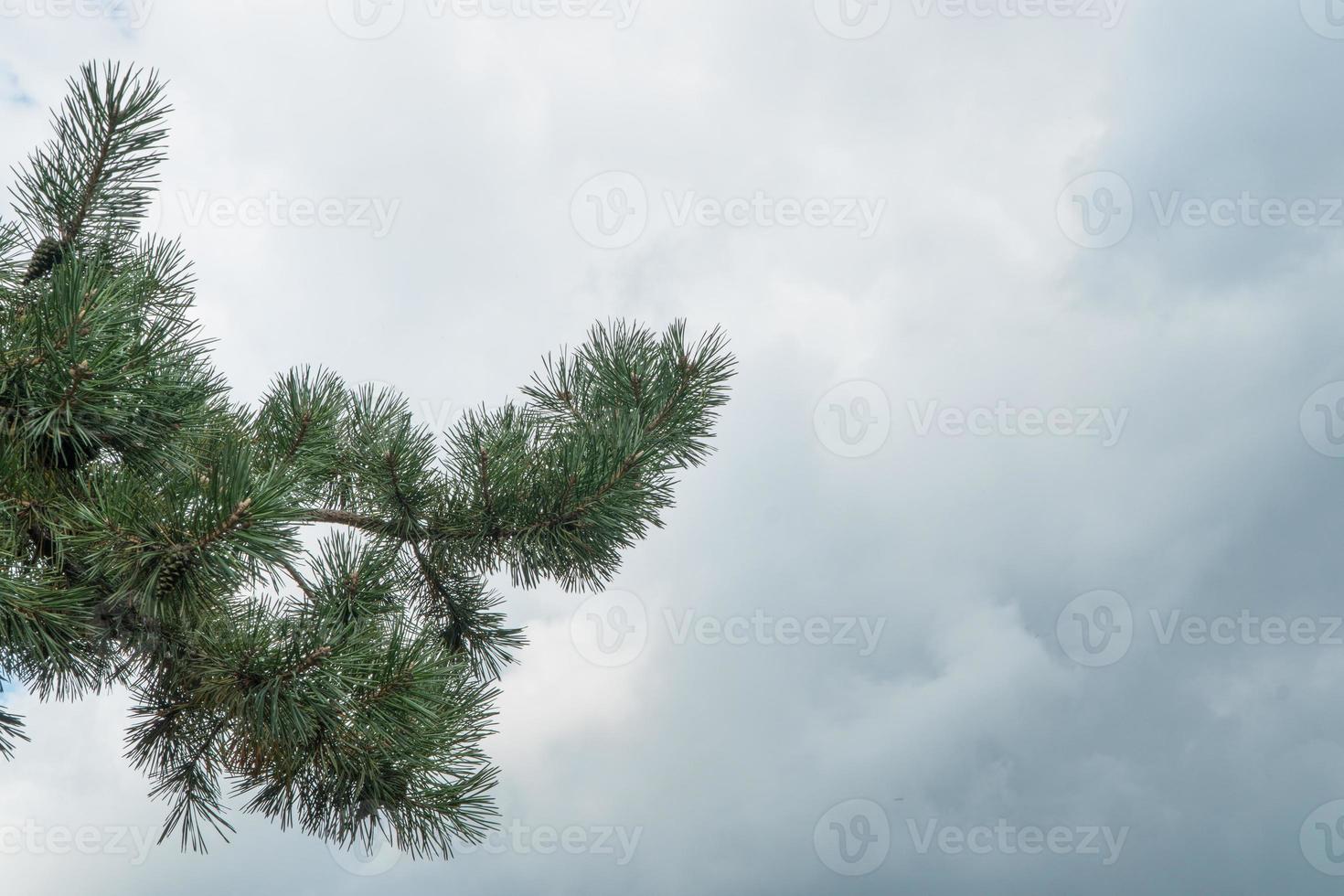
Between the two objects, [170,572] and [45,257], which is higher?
[45,257]

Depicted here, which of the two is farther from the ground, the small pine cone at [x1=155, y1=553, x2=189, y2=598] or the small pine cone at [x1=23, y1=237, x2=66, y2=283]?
the small pine cone at [x1=23, y1=237, x2=66, y2=283]

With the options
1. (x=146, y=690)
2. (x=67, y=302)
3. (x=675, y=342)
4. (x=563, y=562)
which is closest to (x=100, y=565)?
(x=67, y=302)

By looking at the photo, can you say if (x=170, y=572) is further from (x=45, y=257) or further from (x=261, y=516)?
(x=45, y=257)

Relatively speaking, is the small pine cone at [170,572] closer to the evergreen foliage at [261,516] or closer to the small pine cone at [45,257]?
the evergreen foliage at [261,516]

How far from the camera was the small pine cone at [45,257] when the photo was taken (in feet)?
8.25

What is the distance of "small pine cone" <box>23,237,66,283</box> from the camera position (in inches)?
99.0

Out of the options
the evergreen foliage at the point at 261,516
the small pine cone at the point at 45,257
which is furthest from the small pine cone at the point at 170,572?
the small pine cone at the point at 45,257

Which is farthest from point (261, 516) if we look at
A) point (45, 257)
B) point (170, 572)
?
point (45, 257)

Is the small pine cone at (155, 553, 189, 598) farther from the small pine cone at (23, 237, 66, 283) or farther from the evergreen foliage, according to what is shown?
the small pine cone at (23, 237, 66, 283)

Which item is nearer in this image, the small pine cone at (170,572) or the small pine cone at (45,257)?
the small pine cone at (170,572)

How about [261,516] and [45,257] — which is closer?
[261,516]

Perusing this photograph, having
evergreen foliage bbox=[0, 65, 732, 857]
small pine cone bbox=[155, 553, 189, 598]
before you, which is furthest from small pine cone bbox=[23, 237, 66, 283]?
small pine cone bbox=[155, 553, 189, 598]

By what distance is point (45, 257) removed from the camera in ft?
8.29

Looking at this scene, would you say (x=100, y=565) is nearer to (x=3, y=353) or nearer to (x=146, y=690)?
(x=3, y=353)
